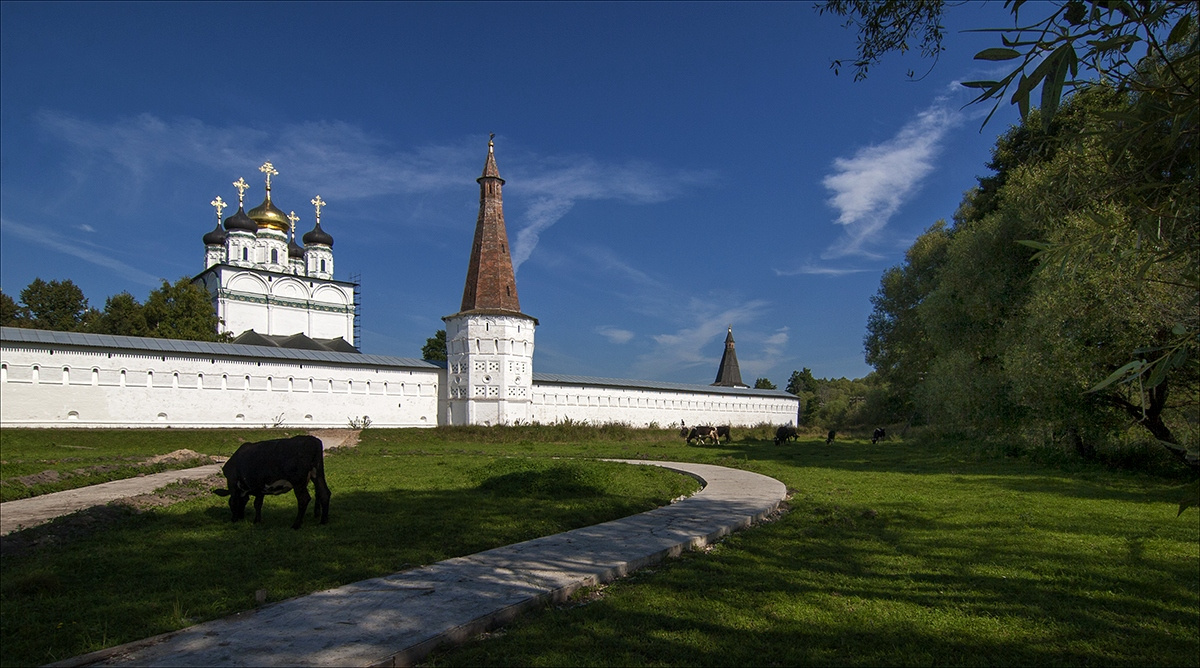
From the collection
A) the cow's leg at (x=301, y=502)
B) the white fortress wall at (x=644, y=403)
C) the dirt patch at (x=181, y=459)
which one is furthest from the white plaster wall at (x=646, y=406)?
the cow's leg at (x=301, y=502)

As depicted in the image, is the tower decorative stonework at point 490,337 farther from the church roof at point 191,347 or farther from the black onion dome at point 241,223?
the black onion dome at point 241,223

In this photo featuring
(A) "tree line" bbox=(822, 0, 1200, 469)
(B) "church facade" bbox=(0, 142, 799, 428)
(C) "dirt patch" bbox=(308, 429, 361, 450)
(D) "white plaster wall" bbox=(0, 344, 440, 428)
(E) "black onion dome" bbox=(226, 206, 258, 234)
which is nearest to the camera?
(A) "tree line" bbox=(822, 0, 1200, 469)

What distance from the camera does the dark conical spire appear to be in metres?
54.1

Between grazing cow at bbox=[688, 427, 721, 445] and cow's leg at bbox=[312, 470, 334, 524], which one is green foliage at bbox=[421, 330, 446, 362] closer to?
grazing cow at bbox=[688, 427, 721, 445]

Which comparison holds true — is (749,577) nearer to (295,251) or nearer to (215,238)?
(215,238)

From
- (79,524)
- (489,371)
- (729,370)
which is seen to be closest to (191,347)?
(489,371)

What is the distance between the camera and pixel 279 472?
26.5 ft

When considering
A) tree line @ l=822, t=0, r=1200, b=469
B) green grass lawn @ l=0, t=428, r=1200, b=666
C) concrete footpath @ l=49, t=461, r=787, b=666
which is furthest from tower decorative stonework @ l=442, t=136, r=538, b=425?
concrete footpath @ l=49, t=461, r=787, b=666

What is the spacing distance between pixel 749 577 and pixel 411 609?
2.92 m

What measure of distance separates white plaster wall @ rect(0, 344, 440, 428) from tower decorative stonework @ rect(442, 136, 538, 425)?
7.79 ft

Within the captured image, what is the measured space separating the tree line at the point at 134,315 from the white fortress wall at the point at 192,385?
314 inches

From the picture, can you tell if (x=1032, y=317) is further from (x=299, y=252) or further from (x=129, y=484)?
(x=299, y=252)

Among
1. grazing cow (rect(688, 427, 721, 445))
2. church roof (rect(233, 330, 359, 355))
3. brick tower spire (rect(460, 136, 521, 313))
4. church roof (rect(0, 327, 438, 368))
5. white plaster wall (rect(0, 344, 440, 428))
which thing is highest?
brick tower spire (rect(460, 136, 521, 313))

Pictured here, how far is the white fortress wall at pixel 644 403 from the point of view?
36.6 m
